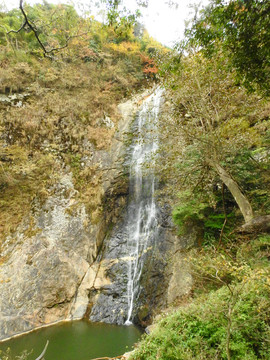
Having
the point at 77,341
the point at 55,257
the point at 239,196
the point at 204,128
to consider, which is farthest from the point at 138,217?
the point at 239,196

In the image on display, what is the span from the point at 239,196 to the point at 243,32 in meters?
3.43

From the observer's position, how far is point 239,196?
16.6ft

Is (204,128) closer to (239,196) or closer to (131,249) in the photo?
(239,196)

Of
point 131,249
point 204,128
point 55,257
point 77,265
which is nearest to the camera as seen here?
point 204,128

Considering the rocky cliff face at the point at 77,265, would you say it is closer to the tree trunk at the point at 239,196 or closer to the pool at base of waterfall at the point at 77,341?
the pool at base of waterfall at the point at 77,341

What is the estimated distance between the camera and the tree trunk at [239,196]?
4.79 meters

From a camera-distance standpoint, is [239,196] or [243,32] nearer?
[243,32]

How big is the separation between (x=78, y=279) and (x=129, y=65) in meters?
18.4

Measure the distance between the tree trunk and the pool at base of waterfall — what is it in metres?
5.38

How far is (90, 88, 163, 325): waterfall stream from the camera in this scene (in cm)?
859

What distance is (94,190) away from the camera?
11992 millimetres

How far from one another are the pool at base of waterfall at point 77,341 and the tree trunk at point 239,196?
5.38 metres

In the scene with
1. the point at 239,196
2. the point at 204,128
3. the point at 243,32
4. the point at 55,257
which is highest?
the point at 204,128

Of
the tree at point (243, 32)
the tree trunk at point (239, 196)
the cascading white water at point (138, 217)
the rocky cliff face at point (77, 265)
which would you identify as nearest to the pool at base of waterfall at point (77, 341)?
the rocky cliff face at point (77, 265)
